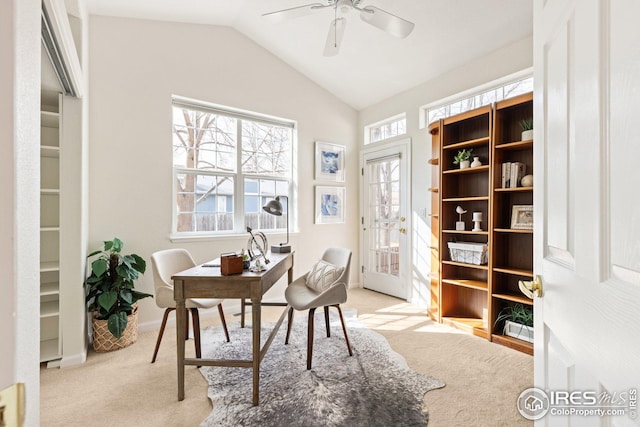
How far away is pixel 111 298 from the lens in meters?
2.52

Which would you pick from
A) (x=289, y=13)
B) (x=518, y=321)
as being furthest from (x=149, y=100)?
(x=518, y=321)

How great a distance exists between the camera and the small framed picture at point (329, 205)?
4.43m

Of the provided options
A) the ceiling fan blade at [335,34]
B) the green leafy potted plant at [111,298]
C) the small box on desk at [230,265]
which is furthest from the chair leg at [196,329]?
the ceiling fan blade at [335,34]

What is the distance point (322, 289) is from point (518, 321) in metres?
1.85

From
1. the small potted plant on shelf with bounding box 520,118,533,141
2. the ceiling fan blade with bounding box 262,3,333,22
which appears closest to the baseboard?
the ceiling fan blade with bounding box 262,3,333,22

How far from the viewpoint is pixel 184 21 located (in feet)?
11.0

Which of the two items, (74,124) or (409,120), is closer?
(74,124)

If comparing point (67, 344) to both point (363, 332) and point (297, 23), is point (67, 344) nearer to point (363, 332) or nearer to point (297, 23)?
point (363, 332)

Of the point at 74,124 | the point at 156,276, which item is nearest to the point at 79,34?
the point at 74,124

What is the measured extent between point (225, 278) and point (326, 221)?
2734mm

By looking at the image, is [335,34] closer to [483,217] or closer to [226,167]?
[226,167]

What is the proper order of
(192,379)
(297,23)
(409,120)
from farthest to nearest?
(409,120) → (297,23) → (192,379)

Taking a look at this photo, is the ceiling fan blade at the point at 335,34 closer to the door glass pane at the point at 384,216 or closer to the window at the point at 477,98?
the window at the point at 477,98

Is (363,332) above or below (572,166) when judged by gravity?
below
